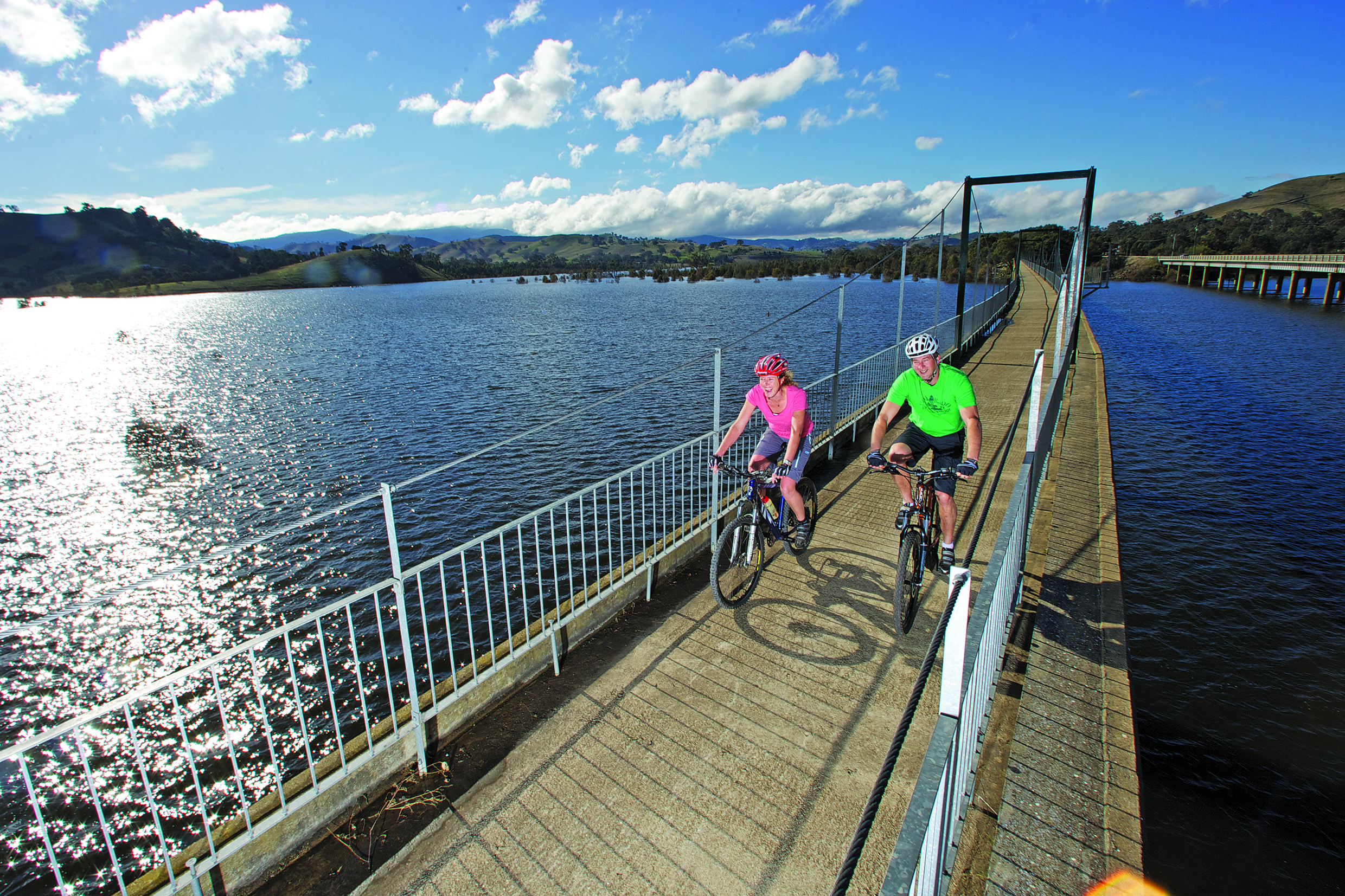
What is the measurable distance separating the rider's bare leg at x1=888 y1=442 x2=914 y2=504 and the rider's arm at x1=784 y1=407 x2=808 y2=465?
2.60 feet

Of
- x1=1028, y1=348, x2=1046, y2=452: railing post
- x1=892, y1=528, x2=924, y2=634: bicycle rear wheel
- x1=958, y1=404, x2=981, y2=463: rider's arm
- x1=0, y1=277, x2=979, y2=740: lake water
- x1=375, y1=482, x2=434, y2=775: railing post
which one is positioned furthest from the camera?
x1=0, y1=277, x2=979, y2=740: lake water

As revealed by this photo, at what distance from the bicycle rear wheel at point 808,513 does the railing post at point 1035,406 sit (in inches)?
74.8

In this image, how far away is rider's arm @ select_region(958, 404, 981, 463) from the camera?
4.97 metres

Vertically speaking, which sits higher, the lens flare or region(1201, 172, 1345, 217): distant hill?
region(1201, 172, 1345, 217): distant hill

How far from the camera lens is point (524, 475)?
599 inches

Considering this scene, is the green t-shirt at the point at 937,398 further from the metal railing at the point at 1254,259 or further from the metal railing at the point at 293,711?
the metal railing at the point at 1254,259

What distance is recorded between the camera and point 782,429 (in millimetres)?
5551

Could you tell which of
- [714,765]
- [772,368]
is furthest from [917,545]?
[714,765]

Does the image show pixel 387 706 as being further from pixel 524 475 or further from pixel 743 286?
pixel 743 286

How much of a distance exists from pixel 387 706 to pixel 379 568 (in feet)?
12.6

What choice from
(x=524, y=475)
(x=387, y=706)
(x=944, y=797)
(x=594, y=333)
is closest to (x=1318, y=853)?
(x=944, y=797)

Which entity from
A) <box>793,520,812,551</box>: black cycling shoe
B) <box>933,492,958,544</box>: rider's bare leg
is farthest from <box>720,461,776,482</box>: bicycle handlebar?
<box>933,492,958,544</box>: rider's bare leg

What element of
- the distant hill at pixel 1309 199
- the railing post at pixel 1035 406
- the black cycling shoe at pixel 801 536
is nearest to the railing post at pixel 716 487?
the black cycling shoe at pixel 801 536

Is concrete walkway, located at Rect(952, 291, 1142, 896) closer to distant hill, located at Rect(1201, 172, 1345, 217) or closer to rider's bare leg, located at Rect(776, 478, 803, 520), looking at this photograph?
rider's bare leg, located at Rect(776, 478, 803, 520)
